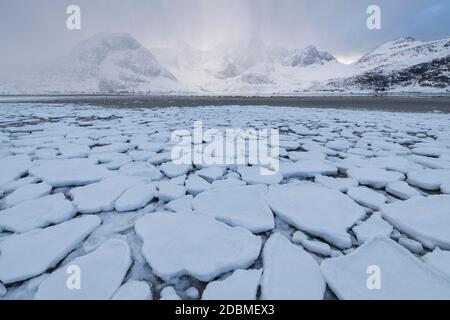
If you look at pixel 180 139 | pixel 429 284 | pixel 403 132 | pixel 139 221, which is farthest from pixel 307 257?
pixel 403 132

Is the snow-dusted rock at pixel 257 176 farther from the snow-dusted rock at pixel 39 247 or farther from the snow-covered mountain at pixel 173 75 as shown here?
the snow-covered mountain at pixel 173 75

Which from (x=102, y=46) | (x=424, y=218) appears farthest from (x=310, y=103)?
(x=102, y=46)

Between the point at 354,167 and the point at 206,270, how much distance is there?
1.98m

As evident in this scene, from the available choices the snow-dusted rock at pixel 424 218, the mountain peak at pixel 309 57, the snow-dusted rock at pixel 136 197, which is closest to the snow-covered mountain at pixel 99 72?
the snow-dusted rock at pixel 136 197

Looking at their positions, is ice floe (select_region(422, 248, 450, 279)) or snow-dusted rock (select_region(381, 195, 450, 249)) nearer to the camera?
ice floe (select_region(422, 248, 450, 279))

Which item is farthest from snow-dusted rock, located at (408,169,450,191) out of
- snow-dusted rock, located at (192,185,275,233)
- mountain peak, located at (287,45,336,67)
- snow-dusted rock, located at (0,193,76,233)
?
mountain peak, located at (287,45,336,67)

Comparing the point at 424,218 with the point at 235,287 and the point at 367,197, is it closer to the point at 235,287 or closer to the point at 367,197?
the point at 367,197

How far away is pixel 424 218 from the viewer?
1.49 meters

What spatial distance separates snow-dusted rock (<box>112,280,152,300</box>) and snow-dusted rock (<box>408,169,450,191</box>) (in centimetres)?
218

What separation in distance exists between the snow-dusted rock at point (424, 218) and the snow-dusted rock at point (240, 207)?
74cm

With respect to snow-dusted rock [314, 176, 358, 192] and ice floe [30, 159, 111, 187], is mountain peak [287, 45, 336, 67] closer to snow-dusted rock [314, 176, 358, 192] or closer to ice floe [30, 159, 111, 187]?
snow-dusted rock [314, 176, 358, 192]

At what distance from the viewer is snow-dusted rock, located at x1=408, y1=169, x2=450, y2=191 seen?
199 centimetres

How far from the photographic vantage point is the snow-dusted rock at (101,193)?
1.69m

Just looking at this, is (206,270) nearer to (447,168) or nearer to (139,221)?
(139,221)
